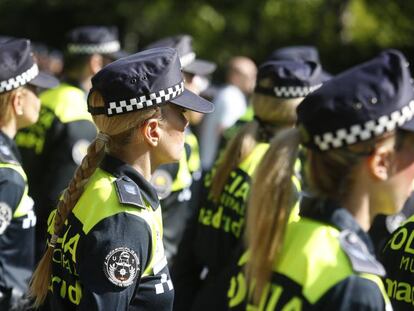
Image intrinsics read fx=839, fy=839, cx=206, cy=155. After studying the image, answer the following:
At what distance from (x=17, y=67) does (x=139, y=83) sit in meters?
1.66

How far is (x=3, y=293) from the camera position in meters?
4.16

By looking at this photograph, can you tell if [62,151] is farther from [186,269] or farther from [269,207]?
[269,207]

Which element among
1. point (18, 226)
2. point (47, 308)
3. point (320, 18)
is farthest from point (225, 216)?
point (320, 18)

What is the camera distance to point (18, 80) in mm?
4648

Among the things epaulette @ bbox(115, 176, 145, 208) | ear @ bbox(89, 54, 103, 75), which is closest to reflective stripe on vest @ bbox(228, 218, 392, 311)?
epaulette @ bbox(115, 176, 145, 208)

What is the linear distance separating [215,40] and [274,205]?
1476 centimetres

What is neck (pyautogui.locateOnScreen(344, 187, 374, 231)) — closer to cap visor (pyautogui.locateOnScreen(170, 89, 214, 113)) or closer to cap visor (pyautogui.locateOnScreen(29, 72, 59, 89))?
cap visor (pyautogui.locateOnScreen(170, 89, 214, 113))

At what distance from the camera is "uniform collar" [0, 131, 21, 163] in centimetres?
428

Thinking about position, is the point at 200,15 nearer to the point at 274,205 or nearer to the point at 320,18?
the point at 320,18

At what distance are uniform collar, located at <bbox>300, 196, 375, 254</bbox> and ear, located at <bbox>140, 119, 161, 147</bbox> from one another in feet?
3.14

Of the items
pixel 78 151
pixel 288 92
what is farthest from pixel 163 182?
pixel 288 92

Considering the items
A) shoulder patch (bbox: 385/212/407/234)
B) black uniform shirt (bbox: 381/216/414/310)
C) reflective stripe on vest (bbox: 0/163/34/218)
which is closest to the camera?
black uniform shirt (bbox: 381/216/414/310)

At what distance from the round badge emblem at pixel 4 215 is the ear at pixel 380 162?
7.02 feet

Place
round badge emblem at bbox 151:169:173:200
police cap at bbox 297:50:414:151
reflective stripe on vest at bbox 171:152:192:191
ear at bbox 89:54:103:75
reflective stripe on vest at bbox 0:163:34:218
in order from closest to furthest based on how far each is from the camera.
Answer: police cap at bbox 297:50:414:151, reflective stripe on vest at bbox 0:163:34:218, round badge emblem at bbox 151:169:173:200, reflective stripe on vest at bbox 171:152:192:191, ear at bbox 89:54:103:75
